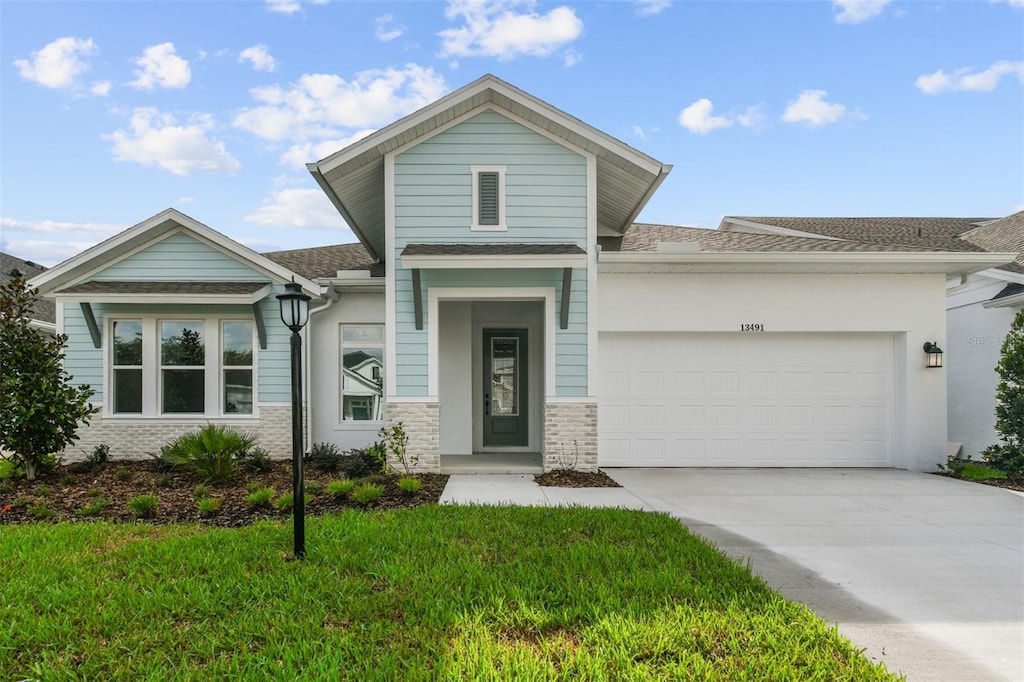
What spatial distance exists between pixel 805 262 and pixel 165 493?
10.2 metres

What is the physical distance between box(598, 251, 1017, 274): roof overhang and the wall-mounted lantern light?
4.28 ft

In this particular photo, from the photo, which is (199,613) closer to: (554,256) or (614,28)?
(554,256)

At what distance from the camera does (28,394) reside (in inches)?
315

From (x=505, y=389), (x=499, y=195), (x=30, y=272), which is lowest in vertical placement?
(x=505, y=389)

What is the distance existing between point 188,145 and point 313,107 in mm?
10280

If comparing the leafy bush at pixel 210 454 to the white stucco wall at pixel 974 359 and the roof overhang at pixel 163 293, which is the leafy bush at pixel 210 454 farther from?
the white stucco wall at pixel 974 359

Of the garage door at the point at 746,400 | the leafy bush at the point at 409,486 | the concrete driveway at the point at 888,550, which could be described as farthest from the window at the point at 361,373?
the concrete driveway at the point at 888,550

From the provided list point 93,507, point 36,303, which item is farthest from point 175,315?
point 36,303

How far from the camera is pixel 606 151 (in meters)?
8.63

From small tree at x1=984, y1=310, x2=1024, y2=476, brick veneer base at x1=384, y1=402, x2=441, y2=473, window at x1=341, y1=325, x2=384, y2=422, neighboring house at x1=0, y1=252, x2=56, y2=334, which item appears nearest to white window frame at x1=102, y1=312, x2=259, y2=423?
window at x1=341, y1=325, x2=384, y2=422

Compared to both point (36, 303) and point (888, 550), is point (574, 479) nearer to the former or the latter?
point (888, 550)

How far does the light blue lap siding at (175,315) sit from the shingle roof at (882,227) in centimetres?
1177

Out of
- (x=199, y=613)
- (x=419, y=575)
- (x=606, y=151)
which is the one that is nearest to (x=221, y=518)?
(x=199, y=613)

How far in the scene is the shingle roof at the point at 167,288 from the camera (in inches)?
373
